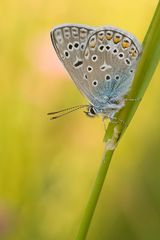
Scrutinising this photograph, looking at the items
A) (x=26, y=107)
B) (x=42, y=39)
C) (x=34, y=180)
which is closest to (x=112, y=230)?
(x=34, y=180)

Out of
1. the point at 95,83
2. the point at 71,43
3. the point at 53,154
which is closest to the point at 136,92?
the point at 71,43

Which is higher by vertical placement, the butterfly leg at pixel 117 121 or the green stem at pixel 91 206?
the butterfly leg at pixel 117 121

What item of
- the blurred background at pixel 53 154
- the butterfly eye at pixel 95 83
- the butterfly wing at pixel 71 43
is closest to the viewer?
the butterfly wing at pixel 71 43

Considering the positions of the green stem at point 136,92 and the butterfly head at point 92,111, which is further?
the butterfly head at point 92,111

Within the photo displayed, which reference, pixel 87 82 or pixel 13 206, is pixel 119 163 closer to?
pixel 13 206

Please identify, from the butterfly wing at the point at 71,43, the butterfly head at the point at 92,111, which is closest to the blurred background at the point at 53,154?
the butterfly head at the point at 92,111

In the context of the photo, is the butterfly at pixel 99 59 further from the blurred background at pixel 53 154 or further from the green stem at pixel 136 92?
the blurred background at pixel 53 154
